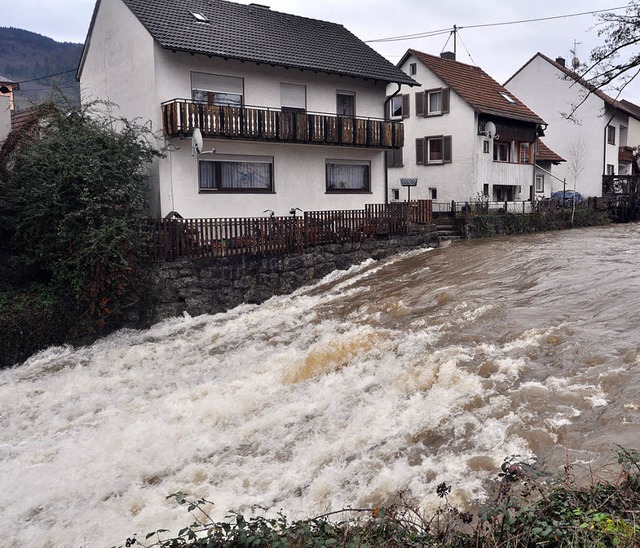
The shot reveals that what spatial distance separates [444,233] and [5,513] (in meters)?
19.1

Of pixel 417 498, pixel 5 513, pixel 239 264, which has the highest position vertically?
pixel 239 264

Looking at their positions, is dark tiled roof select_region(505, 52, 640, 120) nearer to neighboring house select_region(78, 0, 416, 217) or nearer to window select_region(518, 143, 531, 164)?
window select_region(518, 143, 531, 164)

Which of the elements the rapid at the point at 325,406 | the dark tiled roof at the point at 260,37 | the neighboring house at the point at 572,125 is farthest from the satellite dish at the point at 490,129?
the rapid at the point at 325,406

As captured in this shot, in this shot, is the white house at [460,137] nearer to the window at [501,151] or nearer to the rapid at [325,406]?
the window at [501,151]

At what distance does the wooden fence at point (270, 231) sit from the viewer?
15094 mm

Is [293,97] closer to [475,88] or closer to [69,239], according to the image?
[69,239]

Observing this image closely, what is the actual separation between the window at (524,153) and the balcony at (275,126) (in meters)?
14.0

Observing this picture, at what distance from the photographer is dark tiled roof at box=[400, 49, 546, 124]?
29.9 meters

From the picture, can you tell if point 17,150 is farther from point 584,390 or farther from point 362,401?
point 584,390

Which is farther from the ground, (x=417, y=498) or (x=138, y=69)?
(x=138, y=69)

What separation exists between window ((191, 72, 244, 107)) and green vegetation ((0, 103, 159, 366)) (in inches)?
182

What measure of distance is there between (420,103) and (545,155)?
33.5 ft

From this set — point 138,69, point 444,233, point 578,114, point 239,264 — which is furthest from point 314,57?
point 578,114

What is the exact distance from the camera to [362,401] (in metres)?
8.36
